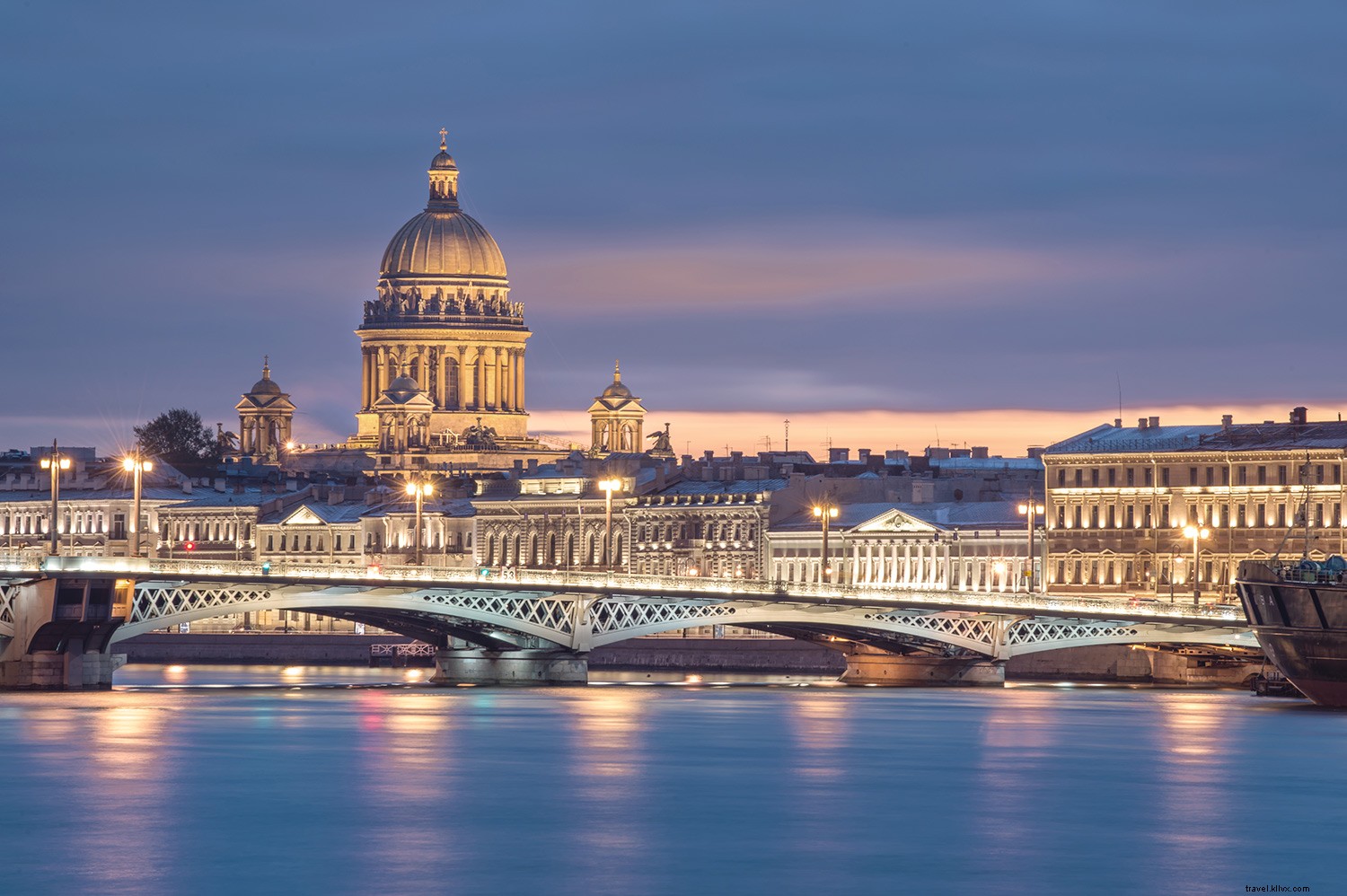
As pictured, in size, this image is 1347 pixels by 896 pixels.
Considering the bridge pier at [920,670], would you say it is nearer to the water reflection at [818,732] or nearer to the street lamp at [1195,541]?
the street lamp at [1195,541]

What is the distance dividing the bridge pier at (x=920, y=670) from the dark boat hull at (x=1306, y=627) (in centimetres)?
1647

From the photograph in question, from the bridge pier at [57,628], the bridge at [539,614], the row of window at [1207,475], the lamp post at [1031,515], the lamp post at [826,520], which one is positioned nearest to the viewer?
the bridge pier at [57,628]

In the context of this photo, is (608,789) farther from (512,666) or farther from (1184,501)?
(1184,501)

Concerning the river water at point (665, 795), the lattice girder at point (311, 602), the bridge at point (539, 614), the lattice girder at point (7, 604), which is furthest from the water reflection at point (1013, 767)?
the lattice girder at point (7, 604)

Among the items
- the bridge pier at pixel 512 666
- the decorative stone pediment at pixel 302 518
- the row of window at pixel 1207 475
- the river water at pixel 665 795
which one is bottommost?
the river water at pixel 665 795

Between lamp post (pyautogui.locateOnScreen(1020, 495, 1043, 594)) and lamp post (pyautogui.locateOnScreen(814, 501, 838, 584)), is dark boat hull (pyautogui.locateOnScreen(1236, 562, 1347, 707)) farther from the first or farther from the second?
lamp post (pyautogui.locateOnScreen(814, 501, 838, 584))

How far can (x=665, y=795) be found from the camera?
62375mm


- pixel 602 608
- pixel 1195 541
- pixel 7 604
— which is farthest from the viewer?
pixel 1195 541

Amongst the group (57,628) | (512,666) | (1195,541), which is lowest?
(512,666)

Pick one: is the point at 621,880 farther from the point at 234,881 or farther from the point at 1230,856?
the point at 1230,856

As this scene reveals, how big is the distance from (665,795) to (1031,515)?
58772mm

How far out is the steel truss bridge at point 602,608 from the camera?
317ft

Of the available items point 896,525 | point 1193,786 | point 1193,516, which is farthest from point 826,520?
point 1193,786

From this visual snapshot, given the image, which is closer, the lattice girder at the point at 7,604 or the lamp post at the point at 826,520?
the lattice girder at the point at 7,604
